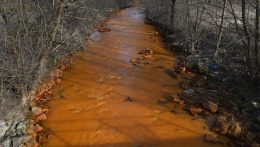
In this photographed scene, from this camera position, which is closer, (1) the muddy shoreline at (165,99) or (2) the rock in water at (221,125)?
(1) the muddy shoreline at (165,99)

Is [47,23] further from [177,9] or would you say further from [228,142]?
[177,9]

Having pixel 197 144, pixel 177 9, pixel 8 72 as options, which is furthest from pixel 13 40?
pixel 177 9

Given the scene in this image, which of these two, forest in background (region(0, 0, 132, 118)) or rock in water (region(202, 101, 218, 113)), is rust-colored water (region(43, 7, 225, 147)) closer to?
rock in water (region(202, 101, 218, 113))

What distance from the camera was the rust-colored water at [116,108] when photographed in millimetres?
8383

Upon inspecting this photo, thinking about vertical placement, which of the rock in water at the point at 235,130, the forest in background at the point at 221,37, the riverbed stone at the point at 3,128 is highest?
the forest in background at the point at 221,37

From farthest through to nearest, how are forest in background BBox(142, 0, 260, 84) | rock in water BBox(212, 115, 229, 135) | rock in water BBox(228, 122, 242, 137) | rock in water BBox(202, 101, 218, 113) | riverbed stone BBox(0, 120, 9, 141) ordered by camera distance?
forest in background BBox(142, 0, 260, 84) < rock in water BBox(202, 101, 218, 113) < rock in water BBox(212, 115, 229, 135) < rock in water BBox(228, 122, 242, 137) < riverbed stone BBox(0, 120, 9, 141)

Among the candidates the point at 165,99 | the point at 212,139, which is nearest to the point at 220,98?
the point at 165,99

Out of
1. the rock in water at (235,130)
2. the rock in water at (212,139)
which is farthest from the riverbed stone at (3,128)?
the rock in water at (235,130)

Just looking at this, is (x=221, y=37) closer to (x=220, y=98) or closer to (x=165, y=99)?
(x=220, y=98)

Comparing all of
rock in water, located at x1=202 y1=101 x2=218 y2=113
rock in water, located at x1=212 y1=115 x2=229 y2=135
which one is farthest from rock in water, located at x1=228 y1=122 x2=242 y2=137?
rock in water, located at x1=202 y1=101 x2=218 y2=113

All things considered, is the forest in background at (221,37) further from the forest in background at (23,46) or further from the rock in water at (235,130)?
the forest in background at (23,46)

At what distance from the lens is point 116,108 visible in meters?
9.75

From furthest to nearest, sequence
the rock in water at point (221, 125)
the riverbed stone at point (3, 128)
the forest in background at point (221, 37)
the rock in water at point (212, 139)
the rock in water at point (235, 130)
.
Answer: the forest in background at point (221, 37) → the rock in water at point (221, 125) → the rock in water at point (235, 130) → the rock in water at point (212, 139) → the riverbed stone at point (3, 128)

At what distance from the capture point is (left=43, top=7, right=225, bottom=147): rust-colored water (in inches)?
330
